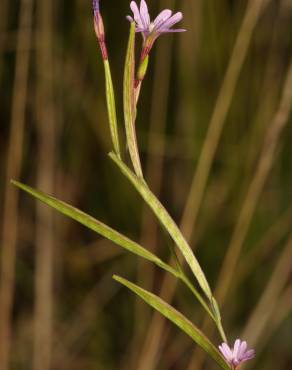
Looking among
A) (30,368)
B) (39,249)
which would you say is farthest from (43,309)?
(30,368)

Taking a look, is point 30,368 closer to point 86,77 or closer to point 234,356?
point 86,77

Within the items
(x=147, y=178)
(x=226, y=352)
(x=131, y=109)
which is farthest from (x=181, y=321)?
(x=147, y=178)

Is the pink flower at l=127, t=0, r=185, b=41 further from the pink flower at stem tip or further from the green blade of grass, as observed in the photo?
the green blade of grass

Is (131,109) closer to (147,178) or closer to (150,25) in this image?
(150,25)

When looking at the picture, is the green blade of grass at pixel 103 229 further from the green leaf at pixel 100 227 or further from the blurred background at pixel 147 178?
the blurred background at pixel 147 178

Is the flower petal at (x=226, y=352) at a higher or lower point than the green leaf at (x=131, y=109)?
lower

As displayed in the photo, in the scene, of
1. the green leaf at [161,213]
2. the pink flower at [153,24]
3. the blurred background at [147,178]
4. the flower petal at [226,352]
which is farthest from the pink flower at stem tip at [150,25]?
the blurred background at [147,178]

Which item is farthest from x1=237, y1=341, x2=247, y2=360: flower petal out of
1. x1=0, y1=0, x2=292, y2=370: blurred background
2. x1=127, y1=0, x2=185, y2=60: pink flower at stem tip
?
x1=0, y1=0, x2=292, y2=370: blurred background
